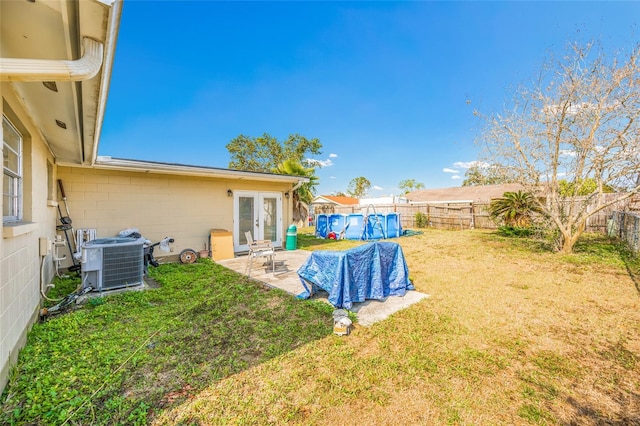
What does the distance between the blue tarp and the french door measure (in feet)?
16.0

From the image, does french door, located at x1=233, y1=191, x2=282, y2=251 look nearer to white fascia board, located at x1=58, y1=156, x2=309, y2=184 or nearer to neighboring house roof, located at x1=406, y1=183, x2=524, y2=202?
white fascia board, located at x1=58, y1=156, x2=309, y2=184

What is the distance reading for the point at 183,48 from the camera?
9.98m

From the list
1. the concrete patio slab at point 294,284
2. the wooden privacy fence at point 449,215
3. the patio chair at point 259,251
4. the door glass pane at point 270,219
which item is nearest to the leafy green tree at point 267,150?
the wooden privacy fence at point 449,215

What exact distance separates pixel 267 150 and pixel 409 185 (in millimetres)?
47099

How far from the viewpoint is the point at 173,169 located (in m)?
6.85

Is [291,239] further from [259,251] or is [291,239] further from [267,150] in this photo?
[267,150]

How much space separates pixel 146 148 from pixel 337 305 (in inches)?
916

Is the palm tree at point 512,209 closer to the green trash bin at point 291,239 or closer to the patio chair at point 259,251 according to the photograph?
the green trash bin at point 291,239

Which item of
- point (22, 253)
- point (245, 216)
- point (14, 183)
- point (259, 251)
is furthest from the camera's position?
point (245, 216)

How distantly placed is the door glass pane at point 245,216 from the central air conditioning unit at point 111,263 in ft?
13.2

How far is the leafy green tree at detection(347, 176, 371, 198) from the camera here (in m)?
59.0

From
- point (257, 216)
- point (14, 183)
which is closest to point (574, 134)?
point (257, 216)

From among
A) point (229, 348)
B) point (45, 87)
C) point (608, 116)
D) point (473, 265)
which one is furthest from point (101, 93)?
point (608, 116)

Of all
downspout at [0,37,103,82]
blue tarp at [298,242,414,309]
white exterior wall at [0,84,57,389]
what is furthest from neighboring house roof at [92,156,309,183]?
downspout at [0,37,103,82]
